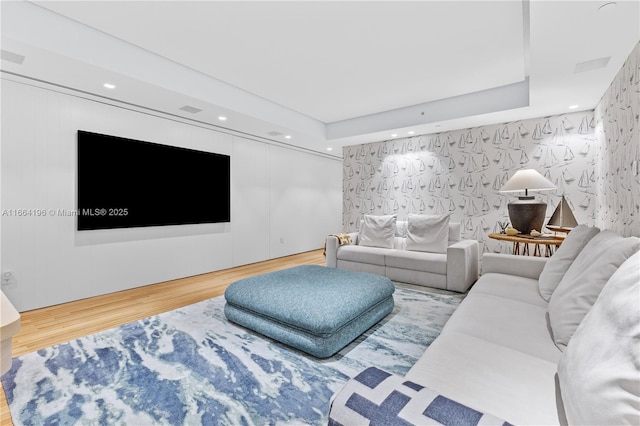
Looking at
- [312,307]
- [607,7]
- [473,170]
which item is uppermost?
[607,7]

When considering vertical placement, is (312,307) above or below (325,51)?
below

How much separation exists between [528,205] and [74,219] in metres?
5.10

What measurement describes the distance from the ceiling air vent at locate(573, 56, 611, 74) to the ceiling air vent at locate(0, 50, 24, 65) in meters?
4.70

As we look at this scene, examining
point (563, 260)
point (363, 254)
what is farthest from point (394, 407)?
point (363, 254)

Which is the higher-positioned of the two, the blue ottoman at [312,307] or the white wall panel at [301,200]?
the white wall panel at [301,200]

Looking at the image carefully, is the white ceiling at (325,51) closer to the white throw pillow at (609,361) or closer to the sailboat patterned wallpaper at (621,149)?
the sailboat patterned wallpaper at (621,149)

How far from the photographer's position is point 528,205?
3.39 m

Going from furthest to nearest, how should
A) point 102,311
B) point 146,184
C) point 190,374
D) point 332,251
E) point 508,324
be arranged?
point 332,251 < point 146,184 < point 102,311 < point 190,374 < point 508,324

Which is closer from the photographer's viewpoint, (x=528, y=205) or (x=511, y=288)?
(x=511, y=288)

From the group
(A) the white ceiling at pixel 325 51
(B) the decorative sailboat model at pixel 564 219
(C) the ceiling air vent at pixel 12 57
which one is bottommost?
(B) the decorative sailboat model at pixel 564 219

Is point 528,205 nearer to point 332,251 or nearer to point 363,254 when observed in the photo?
point 363,254

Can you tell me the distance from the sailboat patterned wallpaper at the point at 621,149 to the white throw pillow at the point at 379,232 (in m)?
2.34

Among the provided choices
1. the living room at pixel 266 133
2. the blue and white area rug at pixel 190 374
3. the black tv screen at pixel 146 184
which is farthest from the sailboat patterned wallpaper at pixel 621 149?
the black tv screen at pixel 146 184

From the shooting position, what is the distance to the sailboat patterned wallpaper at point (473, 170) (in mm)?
3814
